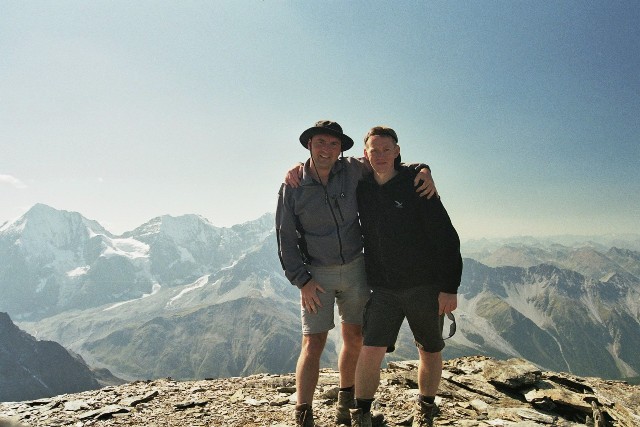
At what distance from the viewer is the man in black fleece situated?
240 inches

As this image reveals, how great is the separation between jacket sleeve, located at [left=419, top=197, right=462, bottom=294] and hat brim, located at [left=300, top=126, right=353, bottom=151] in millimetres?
1774

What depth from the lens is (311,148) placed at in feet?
21.0

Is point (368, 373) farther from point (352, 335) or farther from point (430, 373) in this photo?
point (430, 373)

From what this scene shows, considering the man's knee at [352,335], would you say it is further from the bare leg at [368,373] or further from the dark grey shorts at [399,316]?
the bare leg at [368,373]

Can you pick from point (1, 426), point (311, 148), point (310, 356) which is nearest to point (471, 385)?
point (310, 356)

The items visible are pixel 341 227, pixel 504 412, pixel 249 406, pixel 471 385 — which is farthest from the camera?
pixel 471 385

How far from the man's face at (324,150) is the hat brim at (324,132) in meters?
0.08

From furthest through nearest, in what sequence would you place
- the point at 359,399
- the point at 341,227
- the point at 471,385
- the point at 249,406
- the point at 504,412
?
the point at 471,385, the point at 249,406, the point at 504,412, the point at 341,227, the point at 359,399

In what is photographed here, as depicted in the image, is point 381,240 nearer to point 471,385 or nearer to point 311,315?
point 311,315

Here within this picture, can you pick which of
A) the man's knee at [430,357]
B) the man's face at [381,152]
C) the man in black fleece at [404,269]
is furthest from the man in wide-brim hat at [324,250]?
the man's knee at [430,357]

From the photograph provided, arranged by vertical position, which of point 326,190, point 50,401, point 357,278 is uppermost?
point 326,190

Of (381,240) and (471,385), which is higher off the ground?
(381,240)

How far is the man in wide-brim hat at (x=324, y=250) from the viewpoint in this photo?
6250 mm

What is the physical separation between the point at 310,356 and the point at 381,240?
2390 millimetres
